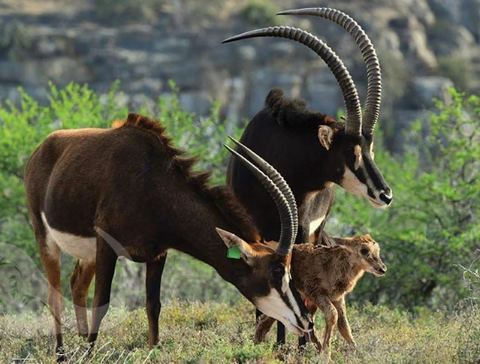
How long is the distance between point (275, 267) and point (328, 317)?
92 centimetres

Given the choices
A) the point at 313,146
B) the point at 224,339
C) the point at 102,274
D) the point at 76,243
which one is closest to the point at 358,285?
the point at 224,339

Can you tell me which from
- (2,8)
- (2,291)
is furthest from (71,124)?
(2,8)

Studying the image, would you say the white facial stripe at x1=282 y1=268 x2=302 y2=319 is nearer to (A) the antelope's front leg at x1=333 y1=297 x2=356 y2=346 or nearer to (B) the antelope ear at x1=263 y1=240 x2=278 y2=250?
(B) the antelope ear at x1=263 y1=240 x2=278 y2=250

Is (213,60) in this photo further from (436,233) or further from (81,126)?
(436,233)

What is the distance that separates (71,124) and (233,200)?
38.5 feet

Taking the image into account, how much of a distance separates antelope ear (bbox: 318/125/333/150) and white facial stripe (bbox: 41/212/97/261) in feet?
7.91

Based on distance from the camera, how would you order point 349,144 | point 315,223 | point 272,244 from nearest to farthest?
point 272,244, point 349,144, point 315,223

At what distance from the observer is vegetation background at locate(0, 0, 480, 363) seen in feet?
31.2

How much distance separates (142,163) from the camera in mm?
9273

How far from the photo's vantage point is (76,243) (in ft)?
31.9

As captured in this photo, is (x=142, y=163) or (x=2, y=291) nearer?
(x=142, y=163)

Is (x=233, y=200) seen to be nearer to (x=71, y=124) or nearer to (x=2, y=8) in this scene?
(x=71, y=124)

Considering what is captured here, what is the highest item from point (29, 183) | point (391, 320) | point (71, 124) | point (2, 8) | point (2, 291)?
point (29, 183)

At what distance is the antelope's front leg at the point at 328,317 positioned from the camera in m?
9.17
